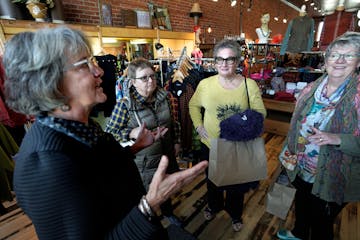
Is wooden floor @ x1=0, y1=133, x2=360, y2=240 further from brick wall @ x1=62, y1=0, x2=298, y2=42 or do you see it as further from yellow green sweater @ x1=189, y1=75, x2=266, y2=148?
brick wall @ x1=62, y1=0, x2=298, y2=42

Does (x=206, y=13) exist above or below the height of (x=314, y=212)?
above

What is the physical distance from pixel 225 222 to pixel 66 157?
1.79m

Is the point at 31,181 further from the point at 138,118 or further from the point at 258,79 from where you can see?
the point at 258,79

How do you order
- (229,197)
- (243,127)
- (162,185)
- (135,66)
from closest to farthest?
(162,185)
(243,127)
(135,66)
(229,197)

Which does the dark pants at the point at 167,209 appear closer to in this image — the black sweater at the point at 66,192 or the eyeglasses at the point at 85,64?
the black sweater at the point at 66,192

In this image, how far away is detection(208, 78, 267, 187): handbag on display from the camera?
1310 millimetres

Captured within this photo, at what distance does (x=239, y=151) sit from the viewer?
138 centimetres

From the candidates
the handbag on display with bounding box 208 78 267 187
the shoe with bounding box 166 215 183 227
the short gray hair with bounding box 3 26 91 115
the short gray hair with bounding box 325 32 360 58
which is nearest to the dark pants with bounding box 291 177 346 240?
the handbag on display with bounding box 208 78 267 187

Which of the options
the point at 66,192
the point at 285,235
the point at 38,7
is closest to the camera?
the point at 66,192

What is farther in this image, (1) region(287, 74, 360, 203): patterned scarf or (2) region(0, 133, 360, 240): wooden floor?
(2) region(0, 133, 360, 240): wooden floor

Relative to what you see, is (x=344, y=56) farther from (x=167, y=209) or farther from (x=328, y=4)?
(x=328, y=4)

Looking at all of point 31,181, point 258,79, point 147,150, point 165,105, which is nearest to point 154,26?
point 258,79

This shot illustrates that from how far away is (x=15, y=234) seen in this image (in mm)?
1882

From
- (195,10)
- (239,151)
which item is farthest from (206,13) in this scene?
(239,151)
